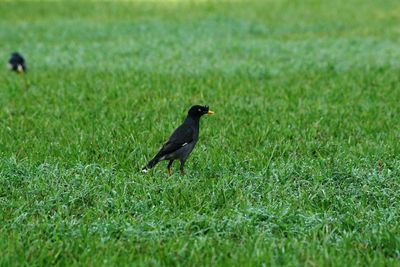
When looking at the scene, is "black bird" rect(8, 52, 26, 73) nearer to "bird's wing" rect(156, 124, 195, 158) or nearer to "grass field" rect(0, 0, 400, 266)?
"grass field" rect(0, 0, 400, 266)

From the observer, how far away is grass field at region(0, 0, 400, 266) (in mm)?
6543

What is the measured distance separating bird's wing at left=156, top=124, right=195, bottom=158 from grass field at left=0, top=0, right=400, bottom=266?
0.29 metres

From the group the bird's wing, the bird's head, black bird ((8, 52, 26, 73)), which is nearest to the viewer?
the bird's wing

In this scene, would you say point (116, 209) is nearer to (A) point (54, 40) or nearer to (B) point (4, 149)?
(B) point (4, 149)

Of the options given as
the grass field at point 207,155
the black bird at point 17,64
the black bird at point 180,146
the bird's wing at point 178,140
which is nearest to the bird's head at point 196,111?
the black bird at point 180,146

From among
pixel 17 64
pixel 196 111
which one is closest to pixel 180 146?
pixel 196 111

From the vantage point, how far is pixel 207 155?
9.53 metres

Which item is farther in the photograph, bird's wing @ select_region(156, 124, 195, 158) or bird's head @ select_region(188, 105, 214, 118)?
bird's head @ select_region(188, 105, 214, 118)

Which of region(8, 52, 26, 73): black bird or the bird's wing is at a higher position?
the bird's wing

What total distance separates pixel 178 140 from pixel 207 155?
84cm

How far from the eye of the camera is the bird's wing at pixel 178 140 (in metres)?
8.66

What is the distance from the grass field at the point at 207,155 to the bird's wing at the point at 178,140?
0.94 feet

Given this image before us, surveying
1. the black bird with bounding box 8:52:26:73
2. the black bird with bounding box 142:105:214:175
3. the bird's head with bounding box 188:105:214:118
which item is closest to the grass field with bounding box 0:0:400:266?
the black bird with bounding box 142:105:214:175

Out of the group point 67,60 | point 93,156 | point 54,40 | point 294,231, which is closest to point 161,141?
point 93,156
